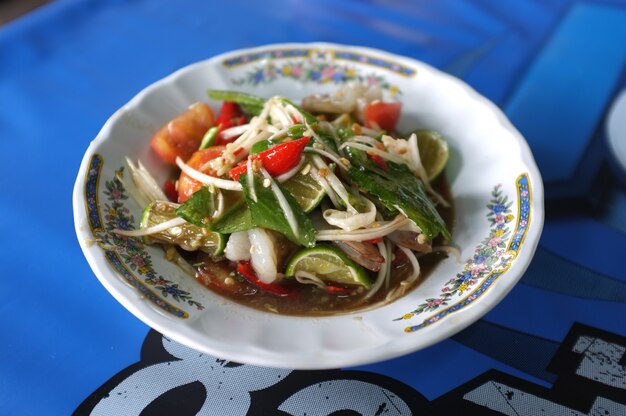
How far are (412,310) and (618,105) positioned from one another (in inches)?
79.0

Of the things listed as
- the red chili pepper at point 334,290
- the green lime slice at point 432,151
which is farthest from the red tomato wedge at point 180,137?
the green lime slice at point 432,151

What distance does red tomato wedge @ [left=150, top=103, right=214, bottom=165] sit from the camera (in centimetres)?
250

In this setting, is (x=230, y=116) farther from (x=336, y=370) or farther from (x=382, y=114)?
(x=336, y=370)

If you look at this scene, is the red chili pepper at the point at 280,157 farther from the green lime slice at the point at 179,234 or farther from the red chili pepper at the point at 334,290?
the red chili pepper at the point at 334,290

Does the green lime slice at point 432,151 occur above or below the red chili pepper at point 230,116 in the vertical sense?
below

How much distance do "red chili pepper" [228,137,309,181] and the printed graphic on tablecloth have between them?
71 centimetres

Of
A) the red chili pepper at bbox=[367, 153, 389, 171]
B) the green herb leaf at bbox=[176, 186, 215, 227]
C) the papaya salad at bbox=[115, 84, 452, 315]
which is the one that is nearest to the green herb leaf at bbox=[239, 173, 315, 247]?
the papaya salad at bbox=[115, 84, 452, 315]

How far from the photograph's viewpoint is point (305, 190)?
7.04ft

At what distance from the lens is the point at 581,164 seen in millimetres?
2824

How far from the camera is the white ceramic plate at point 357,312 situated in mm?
1696

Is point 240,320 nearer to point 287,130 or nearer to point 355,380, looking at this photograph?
point 355,380

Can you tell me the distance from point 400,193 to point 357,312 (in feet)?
1.61

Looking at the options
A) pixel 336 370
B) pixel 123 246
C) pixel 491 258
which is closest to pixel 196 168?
pixel 123 246

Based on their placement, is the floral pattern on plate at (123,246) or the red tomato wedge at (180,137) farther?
the red tomato wedge at (180,137)
